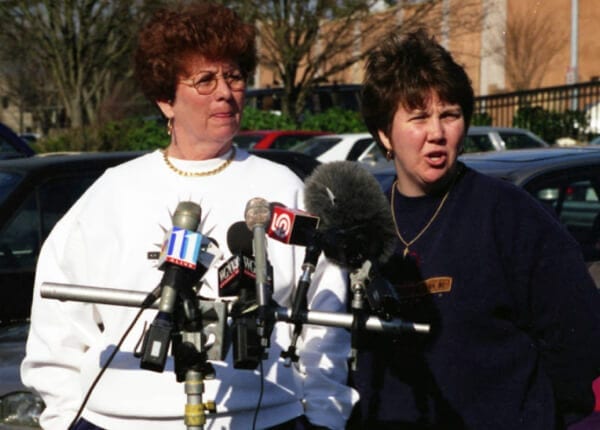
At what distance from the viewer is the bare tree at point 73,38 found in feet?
77.3

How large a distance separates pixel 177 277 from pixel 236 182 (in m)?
1.01

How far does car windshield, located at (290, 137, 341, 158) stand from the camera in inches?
661

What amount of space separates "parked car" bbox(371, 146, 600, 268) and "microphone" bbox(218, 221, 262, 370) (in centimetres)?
368

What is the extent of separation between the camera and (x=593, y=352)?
3.26 m

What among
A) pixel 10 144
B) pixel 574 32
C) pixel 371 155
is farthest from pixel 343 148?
pixel 574 32

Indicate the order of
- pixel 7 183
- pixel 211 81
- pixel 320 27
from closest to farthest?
pixel 211 81 < pixel 7 183 < pixel 320 27

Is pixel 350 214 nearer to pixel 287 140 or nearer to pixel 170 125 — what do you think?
pixel 170 125

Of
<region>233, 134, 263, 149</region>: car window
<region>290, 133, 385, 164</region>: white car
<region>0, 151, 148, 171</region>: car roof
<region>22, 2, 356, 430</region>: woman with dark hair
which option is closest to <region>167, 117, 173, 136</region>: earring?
<region>22, 2, 356, 430</region>: woman with dark hair

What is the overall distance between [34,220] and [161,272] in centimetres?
Answer: 356

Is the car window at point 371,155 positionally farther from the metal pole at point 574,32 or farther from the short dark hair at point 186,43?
the short dark hair at point 186,43

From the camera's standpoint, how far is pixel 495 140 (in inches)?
677

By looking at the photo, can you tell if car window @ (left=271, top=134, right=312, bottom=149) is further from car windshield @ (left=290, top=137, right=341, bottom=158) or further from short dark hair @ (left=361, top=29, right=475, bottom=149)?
short dark hair @ (left=361, top=29, right=475, bottom=149)

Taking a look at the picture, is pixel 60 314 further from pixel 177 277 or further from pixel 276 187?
pixel 177 277

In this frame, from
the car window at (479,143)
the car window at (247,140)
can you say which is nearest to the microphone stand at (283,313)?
the car window at (479,143)
